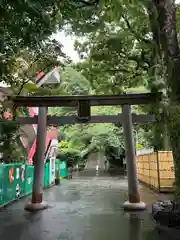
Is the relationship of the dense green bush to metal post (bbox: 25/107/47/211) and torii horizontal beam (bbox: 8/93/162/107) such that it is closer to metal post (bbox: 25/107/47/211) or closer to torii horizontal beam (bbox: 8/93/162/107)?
metal post (bbox: 25/107/47/211)

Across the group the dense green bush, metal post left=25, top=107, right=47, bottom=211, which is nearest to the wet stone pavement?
metal post left=25, top=107, right=47, bottom=211

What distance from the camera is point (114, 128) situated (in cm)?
2622

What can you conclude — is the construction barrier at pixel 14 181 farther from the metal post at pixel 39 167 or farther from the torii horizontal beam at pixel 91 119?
the torii horizontal beam at pixel 91 119

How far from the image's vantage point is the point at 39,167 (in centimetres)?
916

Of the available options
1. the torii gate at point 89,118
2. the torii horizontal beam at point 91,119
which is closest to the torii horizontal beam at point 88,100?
the torii gate at point 89,118

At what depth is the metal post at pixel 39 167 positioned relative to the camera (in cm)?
880

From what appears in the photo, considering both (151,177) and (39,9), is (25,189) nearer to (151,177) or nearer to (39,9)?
(151,177)

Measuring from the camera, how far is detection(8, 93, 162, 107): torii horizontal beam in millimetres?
9070

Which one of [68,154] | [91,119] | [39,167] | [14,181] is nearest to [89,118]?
[91,119]

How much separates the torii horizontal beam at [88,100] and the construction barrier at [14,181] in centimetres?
242

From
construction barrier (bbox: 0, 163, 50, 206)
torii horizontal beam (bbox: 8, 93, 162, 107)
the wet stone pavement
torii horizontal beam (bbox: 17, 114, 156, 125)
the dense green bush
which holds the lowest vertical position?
the wet stone pavement

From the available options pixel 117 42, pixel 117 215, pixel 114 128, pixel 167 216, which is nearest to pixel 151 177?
pixel 117 215

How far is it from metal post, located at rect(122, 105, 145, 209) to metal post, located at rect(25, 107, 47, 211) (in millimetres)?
2839

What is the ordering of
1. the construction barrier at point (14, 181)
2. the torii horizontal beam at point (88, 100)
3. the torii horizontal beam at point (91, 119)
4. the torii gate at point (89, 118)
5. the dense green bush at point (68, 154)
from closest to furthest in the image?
1. the torii gate at point (89, 118)
2. the torii horizontal beam at point (88, 100)
3. the construction barrier at point (14, 181)
4. the torii horizontal beam at point (91, 119)
5. the dense green bush at point (68, 154)
